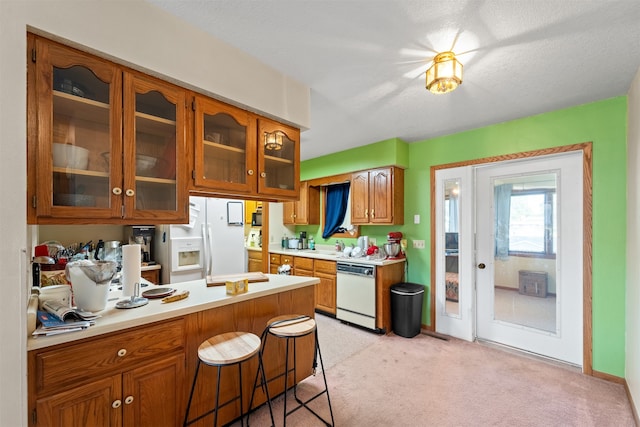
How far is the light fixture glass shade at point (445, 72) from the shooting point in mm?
1697

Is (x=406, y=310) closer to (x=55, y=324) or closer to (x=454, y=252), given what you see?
(x=454, y=252)

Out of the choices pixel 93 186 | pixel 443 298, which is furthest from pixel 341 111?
pixel 443 298

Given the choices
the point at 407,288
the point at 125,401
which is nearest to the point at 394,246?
the point at 407,288

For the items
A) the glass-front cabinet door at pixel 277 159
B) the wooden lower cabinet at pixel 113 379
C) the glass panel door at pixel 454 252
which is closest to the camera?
the wooden lower cabinet at pixel 113 379

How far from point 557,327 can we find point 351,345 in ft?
6.86

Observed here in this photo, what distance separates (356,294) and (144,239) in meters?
3.00

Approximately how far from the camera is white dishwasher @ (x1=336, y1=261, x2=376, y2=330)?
347cm

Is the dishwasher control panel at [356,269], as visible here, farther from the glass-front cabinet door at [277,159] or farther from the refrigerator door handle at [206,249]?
the refrigerator door handle at [206,249]

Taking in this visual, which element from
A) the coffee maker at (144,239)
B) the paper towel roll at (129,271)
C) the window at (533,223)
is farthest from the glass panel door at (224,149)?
the window at (533,223)

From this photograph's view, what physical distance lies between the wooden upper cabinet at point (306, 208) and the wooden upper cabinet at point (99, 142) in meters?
3.19

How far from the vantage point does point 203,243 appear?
3977mm

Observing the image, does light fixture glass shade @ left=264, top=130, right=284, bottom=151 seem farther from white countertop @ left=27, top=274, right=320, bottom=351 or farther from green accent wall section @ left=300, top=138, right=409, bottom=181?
green accent wall section @ left=300, top=138, right=409, bottom=181

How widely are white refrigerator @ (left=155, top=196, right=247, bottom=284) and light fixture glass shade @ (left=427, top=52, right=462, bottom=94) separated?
10.00 ft
